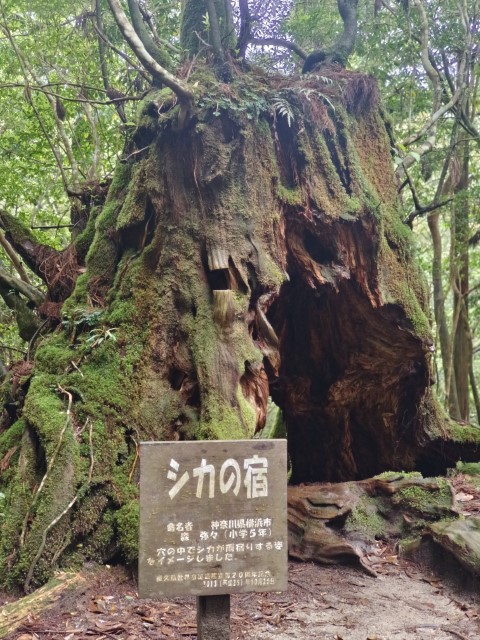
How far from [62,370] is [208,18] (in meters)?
4.25

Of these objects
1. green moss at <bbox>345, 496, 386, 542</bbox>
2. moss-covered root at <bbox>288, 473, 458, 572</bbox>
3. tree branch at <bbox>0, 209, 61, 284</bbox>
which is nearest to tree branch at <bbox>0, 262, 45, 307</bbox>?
tree branch at <bbox>0, 209, 61, 284</bbox>

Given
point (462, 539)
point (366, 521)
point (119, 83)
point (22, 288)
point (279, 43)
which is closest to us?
point (462, 539)

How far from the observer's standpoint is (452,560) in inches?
197

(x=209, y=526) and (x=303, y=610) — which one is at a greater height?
(x=209, y=526)

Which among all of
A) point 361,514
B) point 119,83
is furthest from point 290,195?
point 119,83

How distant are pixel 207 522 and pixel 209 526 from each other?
0.02 meters

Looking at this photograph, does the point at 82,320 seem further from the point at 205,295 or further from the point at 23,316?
the point at 23,316

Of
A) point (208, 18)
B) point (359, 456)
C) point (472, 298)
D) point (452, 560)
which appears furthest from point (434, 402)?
point (472, 298)

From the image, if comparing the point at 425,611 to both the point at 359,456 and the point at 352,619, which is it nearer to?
the point at 352,619

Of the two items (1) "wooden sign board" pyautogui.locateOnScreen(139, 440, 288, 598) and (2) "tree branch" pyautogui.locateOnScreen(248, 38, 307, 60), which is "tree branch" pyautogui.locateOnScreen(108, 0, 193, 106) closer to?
(2) "tree branch" pyautogui.locateOnScreen(248, 38, 307, 60)

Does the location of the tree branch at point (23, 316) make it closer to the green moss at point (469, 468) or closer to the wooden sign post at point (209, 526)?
the wooden sign post at point (209, 526)

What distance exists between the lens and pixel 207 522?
272 centimetres

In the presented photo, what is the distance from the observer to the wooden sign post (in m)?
2.67

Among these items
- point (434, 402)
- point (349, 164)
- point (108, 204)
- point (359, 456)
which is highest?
point (349, 164)
